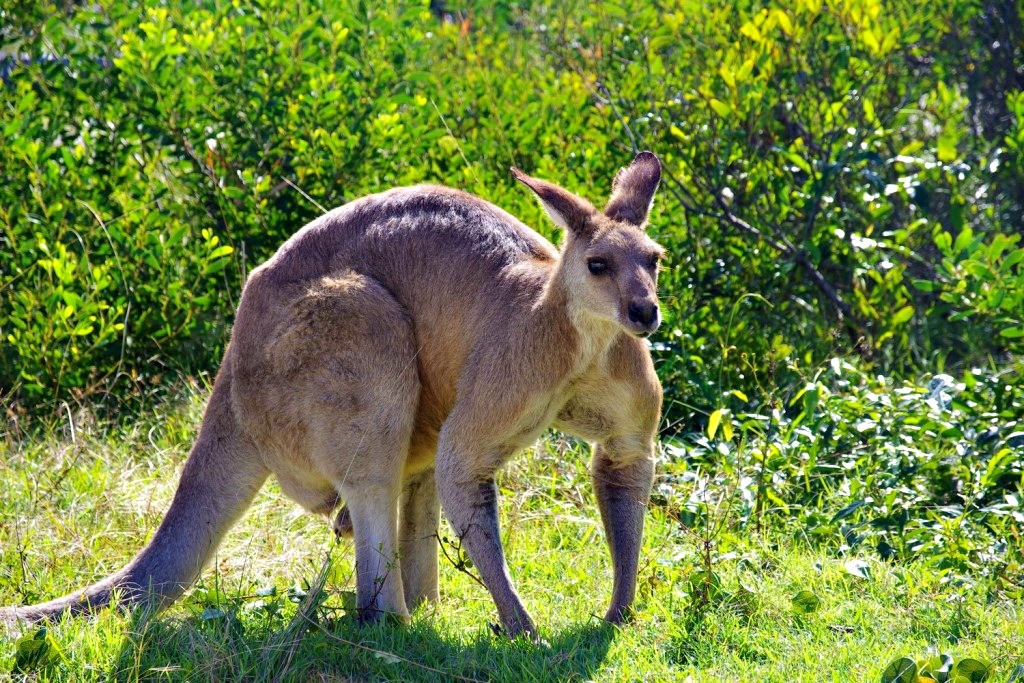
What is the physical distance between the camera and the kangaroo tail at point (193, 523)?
4.14 metres

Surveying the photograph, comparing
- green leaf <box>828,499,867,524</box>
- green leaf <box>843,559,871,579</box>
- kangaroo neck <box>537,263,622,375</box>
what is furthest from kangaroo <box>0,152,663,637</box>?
green leaf <box>828,499,867,524</box>

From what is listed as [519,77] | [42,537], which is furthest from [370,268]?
[519,77]

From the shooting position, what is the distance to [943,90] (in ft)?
20.8

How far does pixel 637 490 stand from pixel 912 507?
126cm

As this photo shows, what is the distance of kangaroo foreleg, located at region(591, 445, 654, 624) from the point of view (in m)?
4.30

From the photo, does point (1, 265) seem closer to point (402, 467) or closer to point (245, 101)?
point (245, 101)

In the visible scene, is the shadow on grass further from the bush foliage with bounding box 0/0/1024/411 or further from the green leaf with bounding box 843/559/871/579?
the bush foliage with bounding box 0/0/1024/411

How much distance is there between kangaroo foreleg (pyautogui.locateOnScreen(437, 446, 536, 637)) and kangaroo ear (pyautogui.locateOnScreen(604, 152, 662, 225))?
1.01 m

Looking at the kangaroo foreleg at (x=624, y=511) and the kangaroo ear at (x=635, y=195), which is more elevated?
the kangaroo ear at (x=635, y=195)

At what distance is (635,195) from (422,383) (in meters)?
1.03

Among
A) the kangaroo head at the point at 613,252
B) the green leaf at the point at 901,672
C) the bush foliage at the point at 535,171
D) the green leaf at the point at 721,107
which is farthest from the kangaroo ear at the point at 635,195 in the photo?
the green leaf at the point at 721,107

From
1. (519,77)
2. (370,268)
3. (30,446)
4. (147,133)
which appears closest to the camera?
(370,268)

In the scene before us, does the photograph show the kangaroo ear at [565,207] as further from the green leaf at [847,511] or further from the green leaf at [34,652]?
the green leaf at [34,652]

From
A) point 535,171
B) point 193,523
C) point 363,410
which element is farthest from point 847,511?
point 535,171
